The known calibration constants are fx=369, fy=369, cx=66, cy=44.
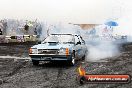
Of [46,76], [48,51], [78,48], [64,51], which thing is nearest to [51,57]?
[48,51]

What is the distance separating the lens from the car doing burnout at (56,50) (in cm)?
1388

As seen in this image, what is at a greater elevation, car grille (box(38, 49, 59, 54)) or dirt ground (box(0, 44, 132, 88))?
car grille (box(38, 49, 59, 54))

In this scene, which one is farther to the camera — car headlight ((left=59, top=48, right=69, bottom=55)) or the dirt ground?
car headlight ((left=59, top=48, right=69, bottom=55))

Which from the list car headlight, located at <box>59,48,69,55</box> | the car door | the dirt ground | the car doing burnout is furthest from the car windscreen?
car headlight, located at <box>59,48,69,55</box>

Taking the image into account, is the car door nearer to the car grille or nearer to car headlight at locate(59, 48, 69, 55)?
car headlight at locate(59, 48, 69, 55)

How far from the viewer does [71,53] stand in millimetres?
14125

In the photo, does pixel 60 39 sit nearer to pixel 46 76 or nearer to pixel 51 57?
pixel 51 57

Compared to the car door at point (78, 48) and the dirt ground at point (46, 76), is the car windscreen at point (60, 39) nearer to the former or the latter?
the car door at point (78, 48)

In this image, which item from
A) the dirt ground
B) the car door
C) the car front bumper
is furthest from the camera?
the car door

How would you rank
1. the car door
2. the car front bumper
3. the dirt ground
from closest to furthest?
the dirt ground
the car front bumper
the car door

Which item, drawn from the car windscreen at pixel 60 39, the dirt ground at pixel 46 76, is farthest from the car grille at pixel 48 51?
the car windscreen at pixel 60 39

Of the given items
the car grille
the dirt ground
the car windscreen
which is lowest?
the dirt ground

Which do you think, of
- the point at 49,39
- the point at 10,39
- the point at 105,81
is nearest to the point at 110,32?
the point at 10,39

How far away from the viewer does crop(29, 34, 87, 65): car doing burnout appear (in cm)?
1388
